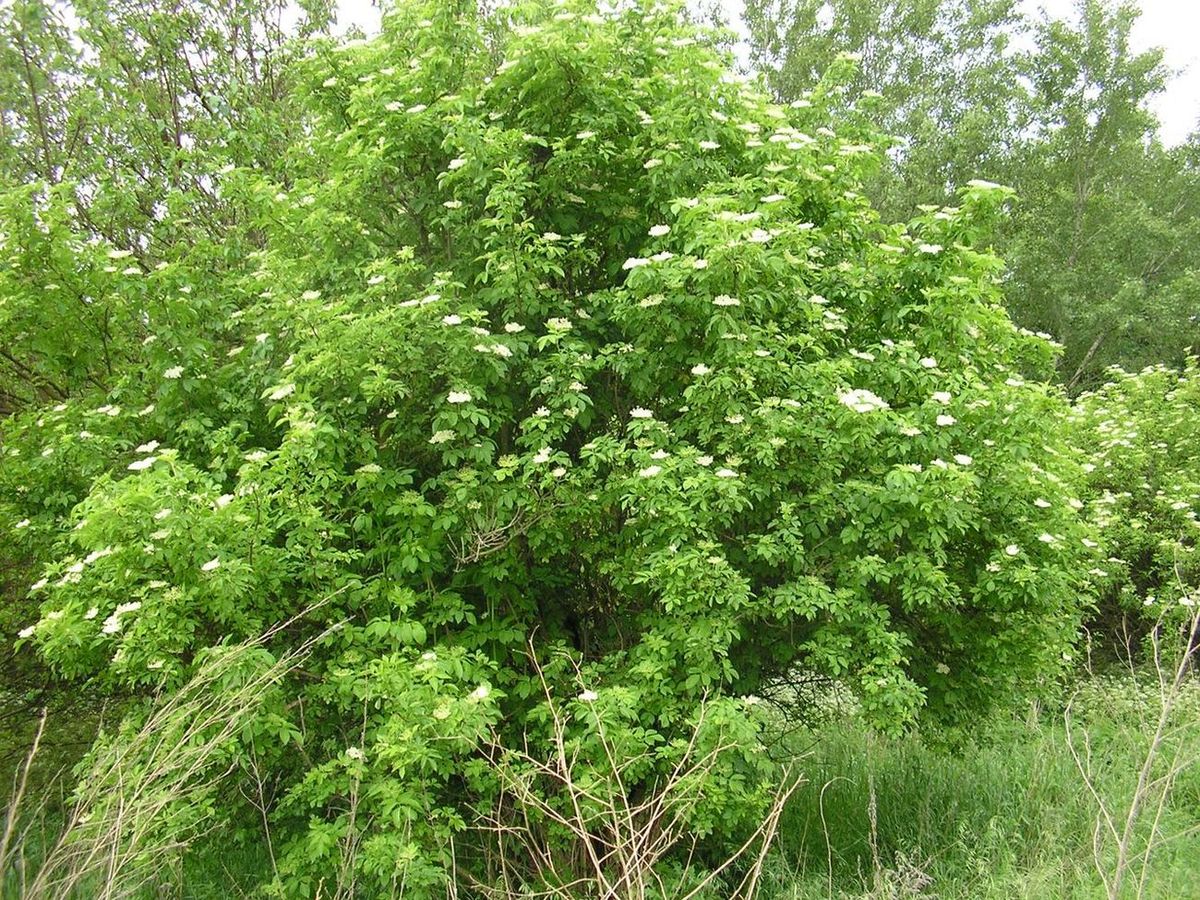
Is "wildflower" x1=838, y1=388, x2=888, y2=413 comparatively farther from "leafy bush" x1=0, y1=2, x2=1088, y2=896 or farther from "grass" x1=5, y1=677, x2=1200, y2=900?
"grass" x1=5, y1=677, x2=1200, y2=900

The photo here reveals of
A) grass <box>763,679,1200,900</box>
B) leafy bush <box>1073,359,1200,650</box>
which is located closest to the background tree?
leafy bush <box>1073,359,1200,650</box>

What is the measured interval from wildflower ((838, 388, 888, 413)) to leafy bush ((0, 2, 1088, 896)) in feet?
0.17

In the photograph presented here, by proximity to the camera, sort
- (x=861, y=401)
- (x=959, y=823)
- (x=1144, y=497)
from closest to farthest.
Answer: (x=861, y=401), (x=959, y=823), (x=1144, y=497)

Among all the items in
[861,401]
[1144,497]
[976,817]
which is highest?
[861,401]

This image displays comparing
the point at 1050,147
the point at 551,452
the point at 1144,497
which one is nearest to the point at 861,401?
the point at 551,452

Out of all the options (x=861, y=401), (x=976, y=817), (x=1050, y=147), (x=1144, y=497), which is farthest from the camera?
(x=1050, y=147)

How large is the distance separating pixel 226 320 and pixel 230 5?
394cm

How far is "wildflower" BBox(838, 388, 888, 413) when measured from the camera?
4160 mm

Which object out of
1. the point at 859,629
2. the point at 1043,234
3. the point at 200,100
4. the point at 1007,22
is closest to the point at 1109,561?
the point at 859,629

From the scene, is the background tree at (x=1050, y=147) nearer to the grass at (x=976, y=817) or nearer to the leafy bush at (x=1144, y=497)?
the leafy bush at (x=1144, y=497)

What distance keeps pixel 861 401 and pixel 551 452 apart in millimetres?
1562

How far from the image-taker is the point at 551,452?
4328mm

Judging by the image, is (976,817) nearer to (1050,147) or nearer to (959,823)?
(959,823)

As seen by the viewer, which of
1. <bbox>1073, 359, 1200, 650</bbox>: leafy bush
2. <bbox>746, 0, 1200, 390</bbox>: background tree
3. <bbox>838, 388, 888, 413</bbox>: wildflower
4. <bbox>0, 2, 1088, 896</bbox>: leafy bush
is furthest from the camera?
<bbox>746, 0, 1200, 390</bbox>: background tree
